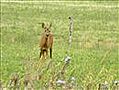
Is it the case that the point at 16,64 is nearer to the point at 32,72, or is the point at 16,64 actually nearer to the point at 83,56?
the point at 83,56

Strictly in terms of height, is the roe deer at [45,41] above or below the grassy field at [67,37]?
above

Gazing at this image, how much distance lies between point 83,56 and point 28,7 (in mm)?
19161

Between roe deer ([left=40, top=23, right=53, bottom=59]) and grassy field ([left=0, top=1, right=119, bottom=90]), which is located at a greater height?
roe deer ([left=40, top=23, right=53, bottom=59])

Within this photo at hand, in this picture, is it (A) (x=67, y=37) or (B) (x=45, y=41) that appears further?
(A) (x=67, y=37)

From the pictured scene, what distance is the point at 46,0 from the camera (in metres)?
42.3

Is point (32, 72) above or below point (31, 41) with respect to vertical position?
above

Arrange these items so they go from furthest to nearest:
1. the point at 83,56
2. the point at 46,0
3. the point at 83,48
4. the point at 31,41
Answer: the point at 46,0 < the point at 31,41 < the point at 83,48 < the point at 83,56

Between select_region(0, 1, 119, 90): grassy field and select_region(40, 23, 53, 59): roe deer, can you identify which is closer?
select_region(0, 1, 119, 90): grassy field

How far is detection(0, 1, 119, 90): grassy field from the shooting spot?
1316 cm

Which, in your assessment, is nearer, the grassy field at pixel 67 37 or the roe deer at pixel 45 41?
the grassy field at pixel 67 37

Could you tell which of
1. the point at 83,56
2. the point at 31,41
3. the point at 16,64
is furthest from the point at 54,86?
the point at 31,41

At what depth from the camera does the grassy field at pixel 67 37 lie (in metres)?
13.2

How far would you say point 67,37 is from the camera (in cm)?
2419

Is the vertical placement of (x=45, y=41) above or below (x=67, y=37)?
above
